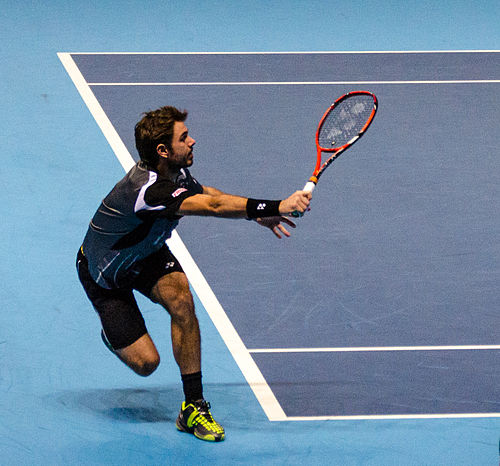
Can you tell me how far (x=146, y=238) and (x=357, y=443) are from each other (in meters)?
1.66

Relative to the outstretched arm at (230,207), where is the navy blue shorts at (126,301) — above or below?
below

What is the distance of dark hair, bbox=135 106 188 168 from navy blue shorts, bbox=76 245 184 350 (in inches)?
23.2

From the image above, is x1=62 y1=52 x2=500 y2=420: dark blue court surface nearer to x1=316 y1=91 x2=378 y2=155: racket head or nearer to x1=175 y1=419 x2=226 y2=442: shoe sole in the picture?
x1=175 y1=419 x2=226 y2=442: shoe sole

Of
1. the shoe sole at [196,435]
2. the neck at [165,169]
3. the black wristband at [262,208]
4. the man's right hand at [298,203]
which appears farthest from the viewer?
the neck at [165,169]

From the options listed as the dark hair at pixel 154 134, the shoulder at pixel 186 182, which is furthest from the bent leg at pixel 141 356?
the dark hair at pixel 154 134

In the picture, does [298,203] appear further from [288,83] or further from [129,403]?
[288,83]

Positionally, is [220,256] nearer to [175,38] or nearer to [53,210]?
[53,210]

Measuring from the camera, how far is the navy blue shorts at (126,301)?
637 cm

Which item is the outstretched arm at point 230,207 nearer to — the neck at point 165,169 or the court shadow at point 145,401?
the neck at point 165,169

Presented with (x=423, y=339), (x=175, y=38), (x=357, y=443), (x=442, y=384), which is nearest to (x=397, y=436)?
(x=357, y=443)

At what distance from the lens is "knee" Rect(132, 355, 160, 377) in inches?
251

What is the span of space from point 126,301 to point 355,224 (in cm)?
313

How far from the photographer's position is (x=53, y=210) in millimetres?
9344

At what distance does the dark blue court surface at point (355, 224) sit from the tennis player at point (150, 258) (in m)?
0.65
